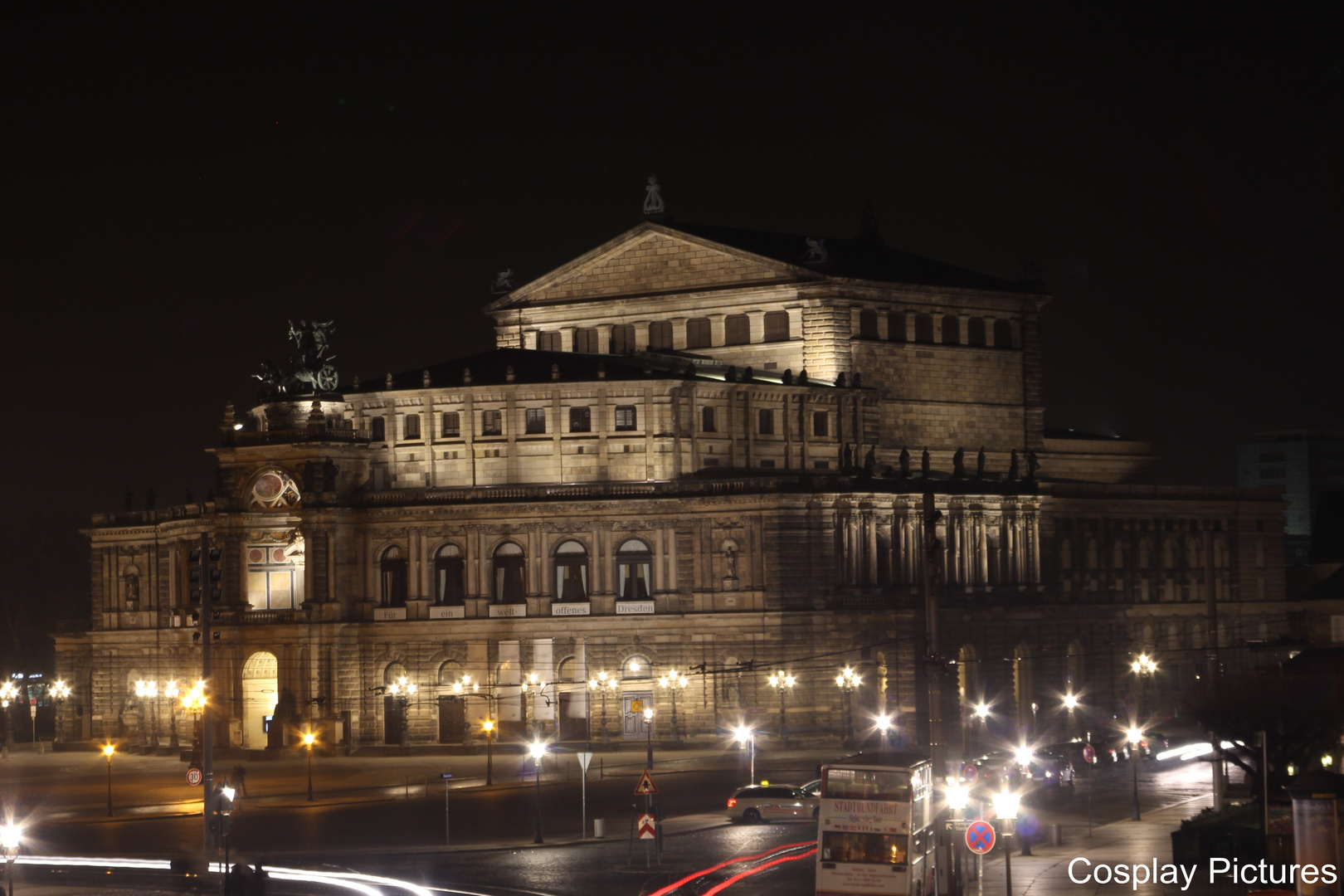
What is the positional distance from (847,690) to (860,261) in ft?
109

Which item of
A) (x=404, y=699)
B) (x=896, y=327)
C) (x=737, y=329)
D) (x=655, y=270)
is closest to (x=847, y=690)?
(x=404, y=699)

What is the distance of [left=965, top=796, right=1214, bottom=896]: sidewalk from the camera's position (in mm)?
62031

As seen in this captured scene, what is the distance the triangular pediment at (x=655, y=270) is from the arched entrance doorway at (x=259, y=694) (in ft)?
101

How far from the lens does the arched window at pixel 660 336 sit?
442ft

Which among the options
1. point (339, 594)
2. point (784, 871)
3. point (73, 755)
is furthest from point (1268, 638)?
point (784, 871)

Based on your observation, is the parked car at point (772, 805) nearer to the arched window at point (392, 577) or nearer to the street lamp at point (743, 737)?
the street lamp at point (743, 737)

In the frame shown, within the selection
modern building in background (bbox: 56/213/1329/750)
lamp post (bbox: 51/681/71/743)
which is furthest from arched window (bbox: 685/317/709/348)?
lamp post (bbox: 51/681/71/743)

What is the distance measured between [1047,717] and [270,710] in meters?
41.6

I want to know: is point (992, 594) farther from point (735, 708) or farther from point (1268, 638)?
point (1268, 638)

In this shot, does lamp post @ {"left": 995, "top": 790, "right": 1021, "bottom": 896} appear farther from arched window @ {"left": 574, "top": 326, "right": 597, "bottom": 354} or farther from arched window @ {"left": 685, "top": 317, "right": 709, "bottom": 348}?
arched window @ {"left": 574, "top": 326, "right": 597, "bottom": 354}

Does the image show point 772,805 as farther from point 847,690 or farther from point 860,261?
point 860,261

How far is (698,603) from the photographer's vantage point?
378 ft

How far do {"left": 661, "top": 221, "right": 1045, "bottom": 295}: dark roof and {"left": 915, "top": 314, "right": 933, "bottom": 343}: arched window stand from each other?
2042 mm

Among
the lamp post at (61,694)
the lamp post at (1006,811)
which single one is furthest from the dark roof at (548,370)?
the lamp post at (1006,811)
